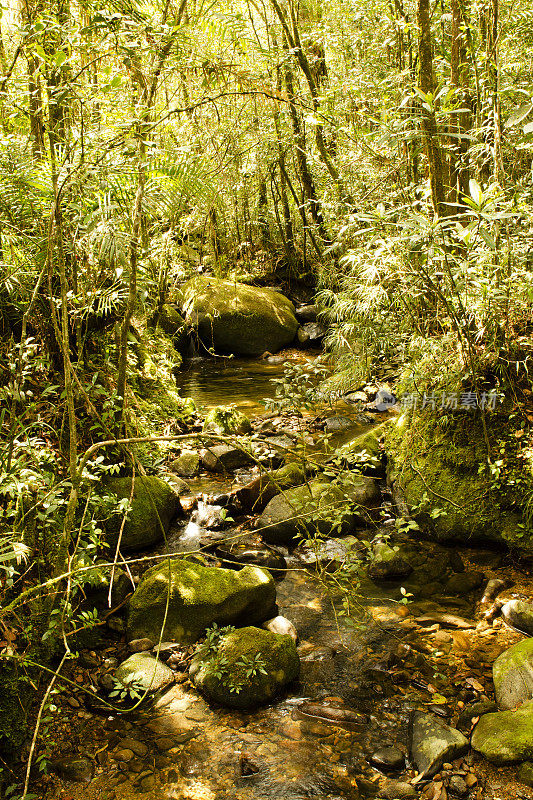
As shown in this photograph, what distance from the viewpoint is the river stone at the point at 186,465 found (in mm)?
5484

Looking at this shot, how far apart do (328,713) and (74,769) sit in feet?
3.99

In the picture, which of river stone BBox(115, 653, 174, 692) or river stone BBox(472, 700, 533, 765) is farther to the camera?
river stone BBox(115, 653, 174, 692)

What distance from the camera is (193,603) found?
3.21 m

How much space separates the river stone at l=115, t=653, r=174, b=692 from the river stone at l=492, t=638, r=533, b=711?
1696mm

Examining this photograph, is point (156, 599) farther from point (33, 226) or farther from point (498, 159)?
point (498, 159)

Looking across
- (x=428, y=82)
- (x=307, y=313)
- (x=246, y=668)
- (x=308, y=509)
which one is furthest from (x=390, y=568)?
(x=307, y=313)

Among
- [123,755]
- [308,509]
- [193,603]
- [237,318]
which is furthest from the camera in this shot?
[237,318]

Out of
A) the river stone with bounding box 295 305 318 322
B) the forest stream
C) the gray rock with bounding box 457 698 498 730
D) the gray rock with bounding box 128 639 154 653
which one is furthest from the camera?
the river stone with bounding box 295 305 318 322

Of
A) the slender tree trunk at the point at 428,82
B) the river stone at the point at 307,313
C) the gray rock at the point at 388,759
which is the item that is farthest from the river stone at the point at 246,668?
the river stone at the point at 307,313

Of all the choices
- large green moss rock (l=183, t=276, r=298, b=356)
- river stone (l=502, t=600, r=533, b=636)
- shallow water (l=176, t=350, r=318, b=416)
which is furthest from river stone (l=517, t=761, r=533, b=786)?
large green moss rock (l=183, t=276, r=298, b=356)

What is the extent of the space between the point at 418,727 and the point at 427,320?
2990 mm

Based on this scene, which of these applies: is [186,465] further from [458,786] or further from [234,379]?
[458,786]

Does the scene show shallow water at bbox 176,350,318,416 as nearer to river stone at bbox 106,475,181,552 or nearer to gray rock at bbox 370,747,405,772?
river stone at bbox 106,475,181,552

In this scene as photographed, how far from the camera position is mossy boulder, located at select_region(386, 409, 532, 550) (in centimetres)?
378
